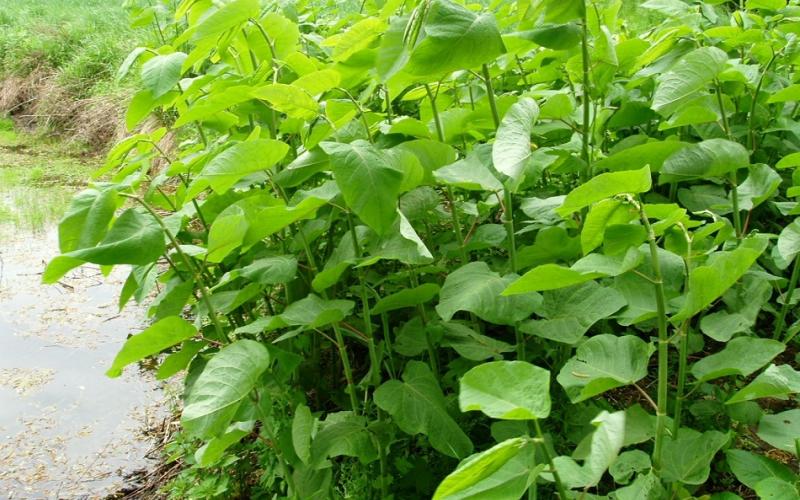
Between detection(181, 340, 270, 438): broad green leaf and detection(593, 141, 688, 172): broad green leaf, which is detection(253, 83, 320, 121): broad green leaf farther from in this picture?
detection(593, 141, 688, 172): broad green leaf

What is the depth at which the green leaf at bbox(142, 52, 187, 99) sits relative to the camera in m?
1.12

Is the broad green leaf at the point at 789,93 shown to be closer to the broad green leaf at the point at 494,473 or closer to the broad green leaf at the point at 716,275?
the broad green leaf at the point at 716,275

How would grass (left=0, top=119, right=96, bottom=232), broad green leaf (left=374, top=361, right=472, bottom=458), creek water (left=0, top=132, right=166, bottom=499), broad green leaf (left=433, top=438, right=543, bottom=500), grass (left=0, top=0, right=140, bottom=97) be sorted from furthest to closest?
1. grass (left=0, top=0, right=140, bottom=97)
2. grass (left=0, top=119, right=96, bottom=232)
3. creek water (left=0, top=132, right=166, bottom=499)
4. broad green leaf (left=374, top=361, right=472, bottom=458)
5. broad green leaf (left=433, top=438, right=543, bottom=500)

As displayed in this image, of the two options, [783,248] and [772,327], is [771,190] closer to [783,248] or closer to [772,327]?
[783,248]

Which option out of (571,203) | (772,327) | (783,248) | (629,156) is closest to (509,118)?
(571,203)

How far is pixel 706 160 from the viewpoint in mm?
1050

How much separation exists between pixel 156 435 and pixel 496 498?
175 centimetres

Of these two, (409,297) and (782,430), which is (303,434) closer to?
(409,297)

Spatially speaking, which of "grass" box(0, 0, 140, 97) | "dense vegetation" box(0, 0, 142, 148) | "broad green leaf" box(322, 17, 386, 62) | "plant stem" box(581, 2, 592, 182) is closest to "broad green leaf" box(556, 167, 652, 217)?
"plant stem" box(581, 2, 592, 182)

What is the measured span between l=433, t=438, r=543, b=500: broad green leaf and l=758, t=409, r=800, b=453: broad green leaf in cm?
39

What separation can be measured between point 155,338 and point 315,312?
229mm

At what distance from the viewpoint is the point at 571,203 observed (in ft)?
2.49

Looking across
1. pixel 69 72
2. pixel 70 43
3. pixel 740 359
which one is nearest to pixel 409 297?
pixel 740 359

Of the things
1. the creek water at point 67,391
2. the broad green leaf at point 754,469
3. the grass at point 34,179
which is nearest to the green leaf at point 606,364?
the broad green leaf at point 754,469
